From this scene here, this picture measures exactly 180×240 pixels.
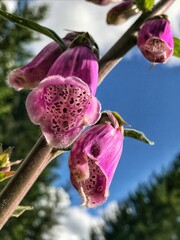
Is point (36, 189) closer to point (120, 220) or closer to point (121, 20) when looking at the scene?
point (120, 220)

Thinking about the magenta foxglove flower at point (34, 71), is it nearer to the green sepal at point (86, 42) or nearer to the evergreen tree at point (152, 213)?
the green sepal at point (86, 42)

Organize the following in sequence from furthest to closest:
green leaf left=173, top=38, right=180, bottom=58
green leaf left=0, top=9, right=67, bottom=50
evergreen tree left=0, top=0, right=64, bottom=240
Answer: evergreen tree left=0, top=0, right=64, bottom=240, green leaf left=173, top=38, right=180, bottom=58, green leaf left=0, top=9, right=67, bottom=50

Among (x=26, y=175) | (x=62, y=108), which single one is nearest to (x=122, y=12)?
(x=62, y=108)

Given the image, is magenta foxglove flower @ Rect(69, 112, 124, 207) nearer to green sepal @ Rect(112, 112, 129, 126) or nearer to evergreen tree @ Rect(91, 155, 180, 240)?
green sepal @ Rect(112, 112, 129, 126)

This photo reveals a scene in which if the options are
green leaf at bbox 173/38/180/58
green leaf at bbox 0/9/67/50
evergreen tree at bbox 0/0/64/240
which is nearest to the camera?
green leaf at bbox 0/9/67/50

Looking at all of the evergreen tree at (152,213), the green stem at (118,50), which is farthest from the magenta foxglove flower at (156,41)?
the evergreen tree at (152,213)

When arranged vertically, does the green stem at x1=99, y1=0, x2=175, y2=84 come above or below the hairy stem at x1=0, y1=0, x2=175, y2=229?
above

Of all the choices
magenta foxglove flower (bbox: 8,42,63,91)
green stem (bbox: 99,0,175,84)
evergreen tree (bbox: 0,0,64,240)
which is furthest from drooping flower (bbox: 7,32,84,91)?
evergreen tree (bbox: 0,0,64,240)
